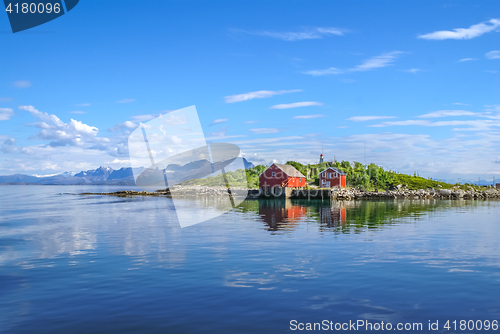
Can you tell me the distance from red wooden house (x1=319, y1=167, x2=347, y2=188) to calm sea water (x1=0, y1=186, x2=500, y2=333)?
7888 cm

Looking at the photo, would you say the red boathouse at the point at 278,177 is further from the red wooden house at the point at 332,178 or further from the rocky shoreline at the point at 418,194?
the rocky shoreline at the point at 418,194

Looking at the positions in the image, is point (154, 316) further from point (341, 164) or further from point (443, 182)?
point (443, 182)

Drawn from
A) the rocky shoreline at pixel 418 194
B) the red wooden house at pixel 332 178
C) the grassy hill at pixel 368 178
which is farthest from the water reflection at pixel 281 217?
the grassy hill at pixel 368 178

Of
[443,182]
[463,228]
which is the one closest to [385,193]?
[443,182]

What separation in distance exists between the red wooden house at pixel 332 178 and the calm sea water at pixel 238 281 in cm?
7888

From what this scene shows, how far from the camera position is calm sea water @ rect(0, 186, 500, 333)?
493 inches

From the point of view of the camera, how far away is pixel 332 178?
111 m

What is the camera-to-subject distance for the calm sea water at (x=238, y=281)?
41.1 ft

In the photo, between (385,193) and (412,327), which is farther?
(385,193)

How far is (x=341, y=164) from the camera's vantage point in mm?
140625

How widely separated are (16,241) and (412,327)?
101 ft

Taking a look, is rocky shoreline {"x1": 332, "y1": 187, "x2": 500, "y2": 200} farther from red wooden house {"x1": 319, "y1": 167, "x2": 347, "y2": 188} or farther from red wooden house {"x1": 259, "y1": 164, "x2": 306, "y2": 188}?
red wooden house {"x1": 259, "y1": 164, "x2": 306, "y2": 188}

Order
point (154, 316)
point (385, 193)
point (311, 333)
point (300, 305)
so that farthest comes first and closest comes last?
1. point (385, 193)
2. point (300, 305)
3. point (154, 316)
4. point (311, 333)

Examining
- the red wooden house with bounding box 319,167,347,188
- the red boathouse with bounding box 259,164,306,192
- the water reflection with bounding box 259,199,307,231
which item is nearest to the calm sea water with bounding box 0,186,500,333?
the water reflection with bounding box 259,199,307,231
